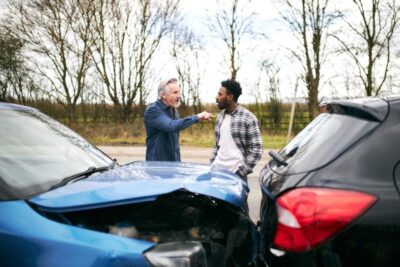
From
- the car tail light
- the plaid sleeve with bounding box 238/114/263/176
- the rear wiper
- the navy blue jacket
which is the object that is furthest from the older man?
the car tail light

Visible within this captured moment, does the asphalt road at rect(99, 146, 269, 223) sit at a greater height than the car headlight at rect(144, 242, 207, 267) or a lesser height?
lesser

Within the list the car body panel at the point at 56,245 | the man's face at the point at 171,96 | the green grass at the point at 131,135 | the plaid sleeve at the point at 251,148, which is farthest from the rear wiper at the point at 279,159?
the green grass at the point at 131,135

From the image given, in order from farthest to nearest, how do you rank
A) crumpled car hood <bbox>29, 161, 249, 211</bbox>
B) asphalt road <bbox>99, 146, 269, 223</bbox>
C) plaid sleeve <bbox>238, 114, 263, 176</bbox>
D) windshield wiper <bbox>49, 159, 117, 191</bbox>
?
asphalt road <bbox>99, 146, 269, 223</bbox>
plaid sleeve <bbox>238, 114, 263, 176</bbox>
windshield wiper <bbox>49, 159, 117, 191</bbox>
crumpled car hood <bbox>29, 161, 249, 211</bbox>

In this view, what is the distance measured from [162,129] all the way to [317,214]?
2627 mm

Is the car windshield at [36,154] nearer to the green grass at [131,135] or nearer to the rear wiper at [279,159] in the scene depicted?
the rear wiper at [279,159]

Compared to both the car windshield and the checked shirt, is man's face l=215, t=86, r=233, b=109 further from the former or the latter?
the car windshield

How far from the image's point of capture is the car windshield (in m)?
2.32

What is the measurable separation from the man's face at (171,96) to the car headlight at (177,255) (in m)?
2.43

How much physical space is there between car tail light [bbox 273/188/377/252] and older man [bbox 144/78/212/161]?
97.9 inches

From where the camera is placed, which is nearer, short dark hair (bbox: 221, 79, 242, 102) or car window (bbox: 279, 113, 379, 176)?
car window (bbox: 279, 113, 379, 176)

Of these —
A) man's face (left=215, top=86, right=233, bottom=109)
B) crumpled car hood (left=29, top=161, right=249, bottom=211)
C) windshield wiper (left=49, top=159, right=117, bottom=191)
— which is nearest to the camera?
crumpled car hood (left=29, top=161, right=249, bottom=211)

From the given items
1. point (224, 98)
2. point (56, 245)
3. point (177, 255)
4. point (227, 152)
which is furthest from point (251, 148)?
point (56, 245)

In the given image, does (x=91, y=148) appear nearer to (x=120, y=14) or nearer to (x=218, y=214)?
(x=218, y=214)

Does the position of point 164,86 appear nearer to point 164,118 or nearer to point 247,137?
point 164,118
